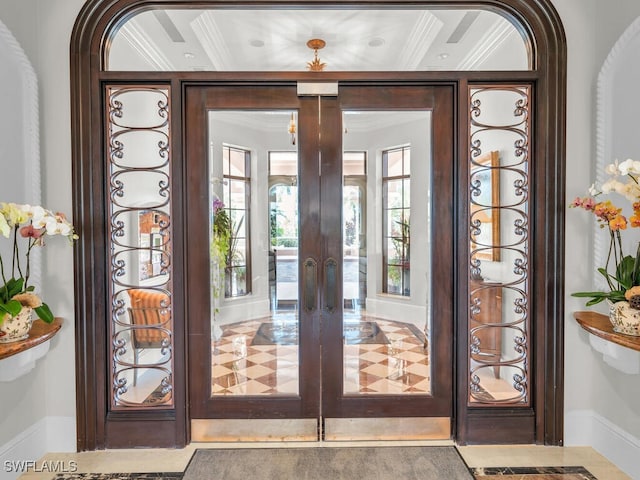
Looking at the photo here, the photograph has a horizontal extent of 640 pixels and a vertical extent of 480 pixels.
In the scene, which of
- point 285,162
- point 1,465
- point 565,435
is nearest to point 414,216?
point 285,162

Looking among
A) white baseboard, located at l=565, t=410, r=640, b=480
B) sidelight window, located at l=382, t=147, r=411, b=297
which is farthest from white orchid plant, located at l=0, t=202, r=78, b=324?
white baseboard, located at l=565, t=410, r=640, b=480

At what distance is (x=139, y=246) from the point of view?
234 centimetres

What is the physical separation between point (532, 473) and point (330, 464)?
111 centimetres

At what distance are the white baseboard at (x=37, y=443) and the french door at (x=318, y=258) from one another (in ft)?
2.39

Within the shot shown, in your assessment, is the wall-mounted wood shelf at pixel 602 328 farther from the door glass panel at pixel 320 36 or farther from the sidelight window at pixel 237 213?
the sidelight window at pixel 237 213

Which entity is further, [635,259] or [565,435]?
[565,435]

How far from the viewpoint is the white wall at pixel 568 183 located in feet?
7.35

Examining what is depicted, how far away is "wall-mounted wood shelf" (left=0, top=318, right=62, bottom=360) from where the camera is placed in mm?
1696

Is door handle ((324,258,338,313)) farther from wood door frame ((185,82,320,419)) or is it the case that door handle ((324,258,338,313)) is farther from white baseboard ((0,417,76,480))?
white baseboard ((0,417,76,480))

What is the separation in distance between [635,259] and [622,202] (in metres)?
0.41

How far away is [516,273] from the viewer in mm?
2367

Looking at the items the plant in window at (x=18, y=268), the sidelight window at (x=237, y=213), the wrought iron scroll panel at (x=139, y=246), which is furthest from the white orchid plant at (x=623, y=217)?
the plant in window at (x=18, y=268)

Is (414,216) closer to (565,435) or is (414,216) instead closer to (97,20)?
(565,435)

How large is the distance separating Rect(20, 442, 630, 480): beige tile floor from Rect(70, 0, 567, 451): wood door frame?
0.06 metres
